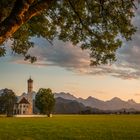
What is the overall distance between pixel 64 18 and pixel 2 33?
677 centimetres

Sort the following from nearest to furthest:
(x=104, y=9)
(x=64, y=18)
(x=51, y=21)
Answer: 1. (x=104, y=9)
2. (x=64, y=18)
3. (x=51, y=21)

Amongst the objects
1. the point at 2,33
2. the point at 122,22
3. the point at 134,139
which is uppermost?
the point at 122,22

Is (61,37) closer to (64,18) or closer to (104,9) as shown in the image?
(64,18)

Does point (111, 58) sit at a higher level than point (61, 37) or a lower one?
lower

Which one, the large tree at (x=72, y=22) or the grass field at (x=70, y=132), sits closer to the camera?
the large tree at (x=72, y=22)

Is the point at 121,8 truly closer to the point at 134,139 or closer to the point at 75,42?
the point at 75,42

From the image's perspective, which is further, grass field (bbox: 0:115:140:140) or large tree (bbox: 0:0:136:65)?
grass field (bbox: 0:115:140:140)

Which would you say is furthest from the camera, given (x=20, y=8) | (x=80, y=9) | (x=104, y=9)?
(x=80, y=9)

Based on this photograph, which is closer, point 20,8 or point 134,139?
point 20,8

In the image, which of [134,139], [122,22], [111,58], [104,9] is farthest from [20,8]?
[134,139]

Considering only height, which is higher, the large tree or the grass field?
the large tree

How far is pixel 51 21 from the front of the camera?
23.2 metres

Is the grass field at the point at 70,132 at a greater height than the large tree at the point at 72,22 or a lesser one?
lesser

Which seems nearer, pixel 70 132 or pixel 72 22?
pixel 72 22
